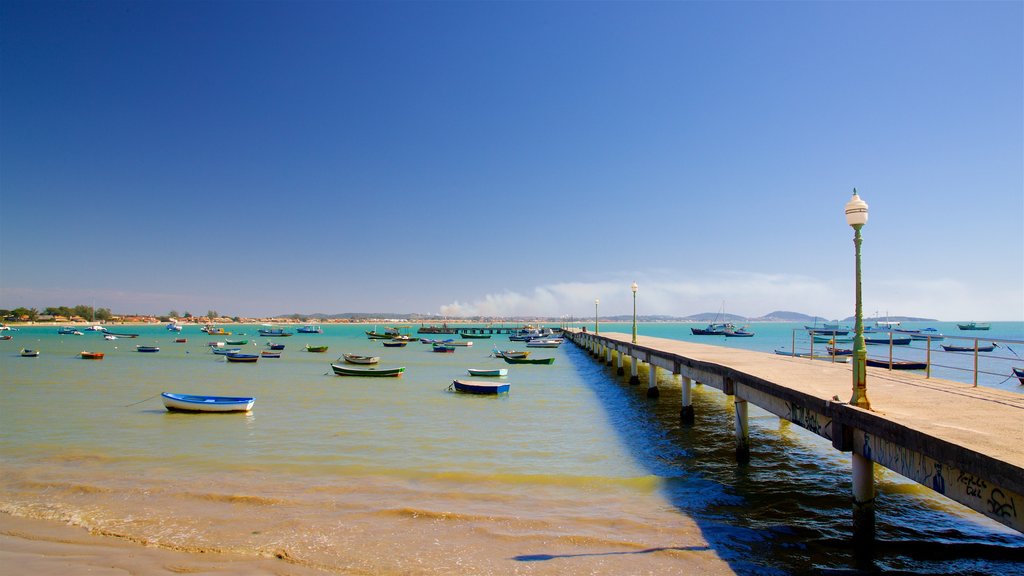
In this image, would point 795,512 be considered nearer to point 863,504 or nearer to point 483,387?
point 863,504

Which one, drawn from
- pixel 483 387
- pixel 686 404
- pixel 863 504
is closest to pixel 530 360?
pixel 483 387

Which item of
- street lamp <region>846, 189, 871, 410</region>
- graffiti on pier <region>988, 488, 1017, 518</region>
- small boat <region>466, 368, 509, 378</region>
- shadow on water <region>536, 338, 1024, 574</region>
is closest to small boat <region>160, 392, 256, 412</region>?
small boat <region>466, 368, 509, 378</region>

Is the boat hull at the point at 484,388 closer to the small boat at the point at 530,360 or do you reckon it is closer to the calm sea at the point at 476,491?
the calm sea at the point at 476,491

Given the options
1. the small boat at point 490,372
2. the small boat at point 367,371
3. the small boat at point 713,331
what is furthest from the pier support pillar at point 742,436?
the small boat at point 713,331

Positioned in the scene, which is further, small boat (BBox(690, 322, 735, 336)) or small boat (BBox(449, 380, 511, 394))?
small boat (BBox(690, 322, 735, 336))

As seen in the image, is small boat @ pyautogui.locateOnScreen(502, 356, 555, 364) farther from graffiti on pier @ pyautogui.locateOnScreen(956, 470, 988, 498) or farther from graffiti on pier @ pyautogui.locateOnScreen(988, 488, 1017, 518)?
graffiti on pier @ pyautogui.locateOnScreen(988, 488, 1017, 518)

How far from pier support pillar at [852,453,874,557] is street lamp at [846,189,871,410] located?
92 cm

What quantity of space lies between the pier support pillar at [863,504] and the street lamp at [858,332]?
915mm

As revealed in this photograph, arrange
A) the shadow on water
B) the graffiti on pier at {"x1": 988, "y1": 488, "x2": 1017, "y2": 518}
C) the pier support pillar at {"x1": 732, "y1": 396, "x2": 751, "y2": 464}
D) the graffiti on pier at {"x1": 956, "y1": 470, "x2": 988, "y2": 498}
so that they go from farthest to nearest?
the pier support pillar at {"x1": 732, "y1": 396, "x2": 751, "y2": 464}, the shadow on water, the graffiti on pier at {"x1": 956, "y1": 470, "x2": 988, "y2": 498}, the graffiti on pier at {"x1": 988, "y1": 488, "x2": 1017, "y2": 518}

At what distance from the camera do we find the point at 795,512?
10.7 m

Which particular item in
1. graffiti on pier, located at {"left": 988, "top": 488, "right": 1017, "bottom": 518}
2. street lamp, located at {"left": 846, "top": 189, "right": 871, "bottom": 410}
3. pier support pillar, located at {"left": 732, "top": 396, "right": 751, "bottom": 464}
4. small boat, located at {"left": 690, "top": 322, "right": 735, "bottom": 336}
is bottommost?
small boat, located at {"left": 690, "top": 322, "right": 735, "bottom": 336}

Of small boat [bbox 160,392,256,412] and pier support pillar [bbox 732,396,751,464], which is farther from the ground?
pier support pillar [bbox 732,396,751,464]

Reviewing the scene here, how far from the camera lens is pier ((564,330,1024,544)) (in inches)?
241

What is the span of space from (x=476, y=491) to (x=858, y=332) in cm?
802
